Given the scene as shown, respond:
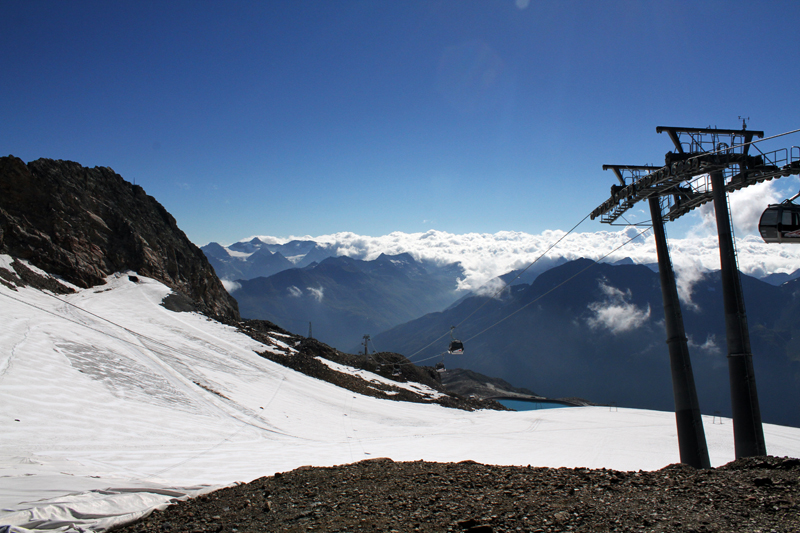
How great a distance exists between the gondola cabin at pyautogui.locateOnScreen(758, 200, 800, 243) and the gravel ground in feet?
21.8

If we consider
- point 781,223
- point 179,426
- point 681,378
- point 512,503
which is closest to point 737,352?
point 681,378

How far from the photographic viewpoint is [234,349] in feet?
143

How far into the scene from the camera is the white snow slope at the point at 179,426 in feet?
34.8

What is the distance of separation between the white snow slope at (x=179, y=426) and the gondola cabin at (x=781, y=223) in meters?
13.3

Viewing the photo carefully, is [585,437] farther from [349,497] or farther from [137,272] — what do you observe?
[137,272]

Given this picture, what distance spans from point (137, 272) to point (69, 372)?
44.9m

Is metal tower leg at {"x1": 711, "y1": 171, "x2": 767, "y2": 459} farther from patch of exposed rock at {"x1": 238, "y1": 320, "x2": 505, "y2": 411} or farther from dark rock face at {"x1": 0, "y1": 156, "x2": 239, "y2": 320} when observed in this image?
dark rock face at {"x1": 0, "y1": 156, "x2": 239, "y2": 320}

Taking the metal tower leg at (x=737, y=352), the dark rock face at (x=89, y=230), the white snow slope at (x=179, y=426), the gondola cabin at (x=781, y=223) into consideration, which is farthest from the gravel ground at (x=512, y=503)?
the dark rock face at (x=89, y=230)

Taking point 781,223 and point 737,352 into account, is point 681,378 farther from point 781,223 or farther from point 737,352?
point 781,223

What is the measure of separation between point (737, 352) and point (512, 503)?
11674 millimetres

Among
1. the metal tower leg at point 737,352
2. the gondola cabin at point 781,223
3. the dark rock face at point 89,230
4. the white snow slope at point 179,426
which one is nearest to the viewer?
the white snow slope at point 179,426

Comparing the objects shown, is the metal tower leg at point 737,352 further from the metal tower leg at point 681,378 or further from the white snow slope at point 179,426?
the white snow slope at point 179,426

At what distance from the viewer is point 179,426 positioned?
69.6 feet

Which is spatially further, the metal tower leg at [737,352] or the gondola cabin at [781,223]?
the metal tower leg at [737,352]
